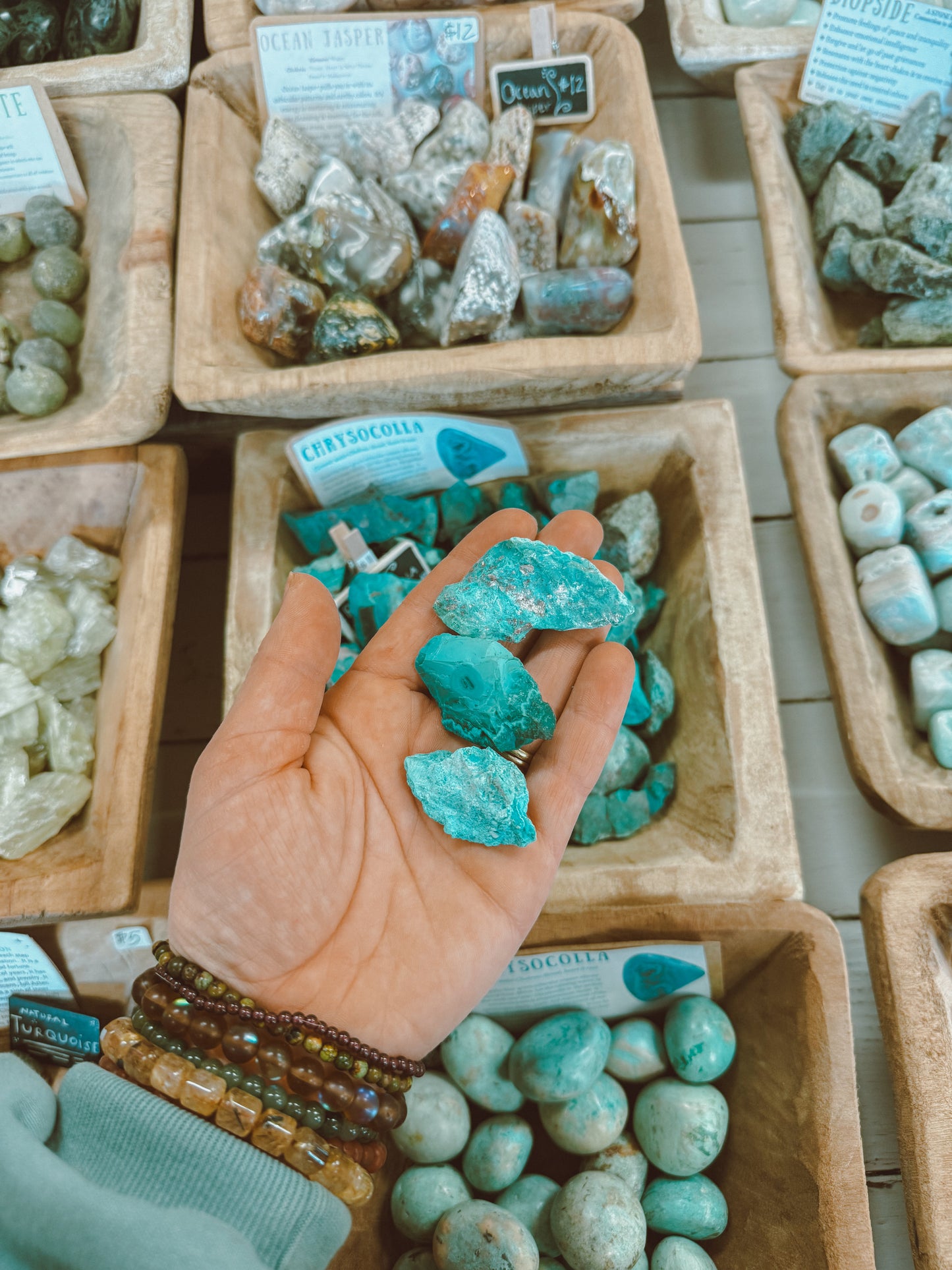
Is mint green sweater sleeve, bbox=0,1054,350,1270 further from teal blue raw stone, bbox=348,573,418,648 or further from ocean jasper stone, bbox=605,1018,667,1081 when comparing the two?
teal blue raw stone, bbox=348,573,418,648

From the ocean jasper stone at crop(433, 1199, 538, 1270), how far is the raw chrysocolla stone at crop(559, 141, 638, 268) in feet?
3.07

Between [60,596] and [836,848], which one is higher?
[60,596]

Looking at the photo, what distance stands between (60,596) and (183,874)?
440 mm

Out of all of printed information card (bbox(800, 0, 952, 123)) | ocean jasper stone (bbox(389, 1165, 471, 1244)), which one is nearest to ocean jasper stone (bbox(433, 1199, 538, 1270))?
ocean jasper stone (bbox(389, 1165, 471, 1244))

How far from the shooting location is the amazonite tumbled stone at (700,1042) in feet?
2.31

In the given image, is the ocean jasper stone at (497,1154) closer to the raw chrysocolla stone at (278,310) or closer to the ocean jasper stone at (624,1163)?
the ocean jasper stone at (624,1163)

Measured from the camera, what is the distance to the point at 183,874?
58 centimetres

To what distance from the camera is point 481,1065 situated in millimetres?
716

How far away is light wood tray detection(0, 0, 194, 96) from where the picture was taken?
998 mm

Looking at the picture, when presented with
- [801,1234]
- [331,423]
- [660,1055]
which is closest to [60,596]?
[331,423]

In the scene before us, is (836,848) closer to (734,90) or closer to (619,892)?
(619,892)

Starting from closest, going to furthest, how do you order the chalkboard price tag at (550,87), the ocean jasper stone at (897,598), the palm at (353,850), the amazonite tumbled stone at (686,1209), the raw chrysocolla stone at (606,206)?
the palm at (353,850) < the amazonite tumbled stone at (686,1209) < the ocean jasper stone at (897,598) < the raw chrysocolla stone at (606,206) < the chalkboard price tag at (550,87)

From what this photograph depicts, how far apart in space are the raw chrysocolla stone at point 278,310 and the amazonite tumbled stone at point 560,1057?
2.46ft

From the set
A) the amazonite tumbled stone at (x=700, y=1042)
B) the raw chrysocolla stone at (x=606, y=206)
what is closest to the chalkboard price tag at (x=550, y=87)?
the raw chrysocolla stone at (x=606, y=206)
